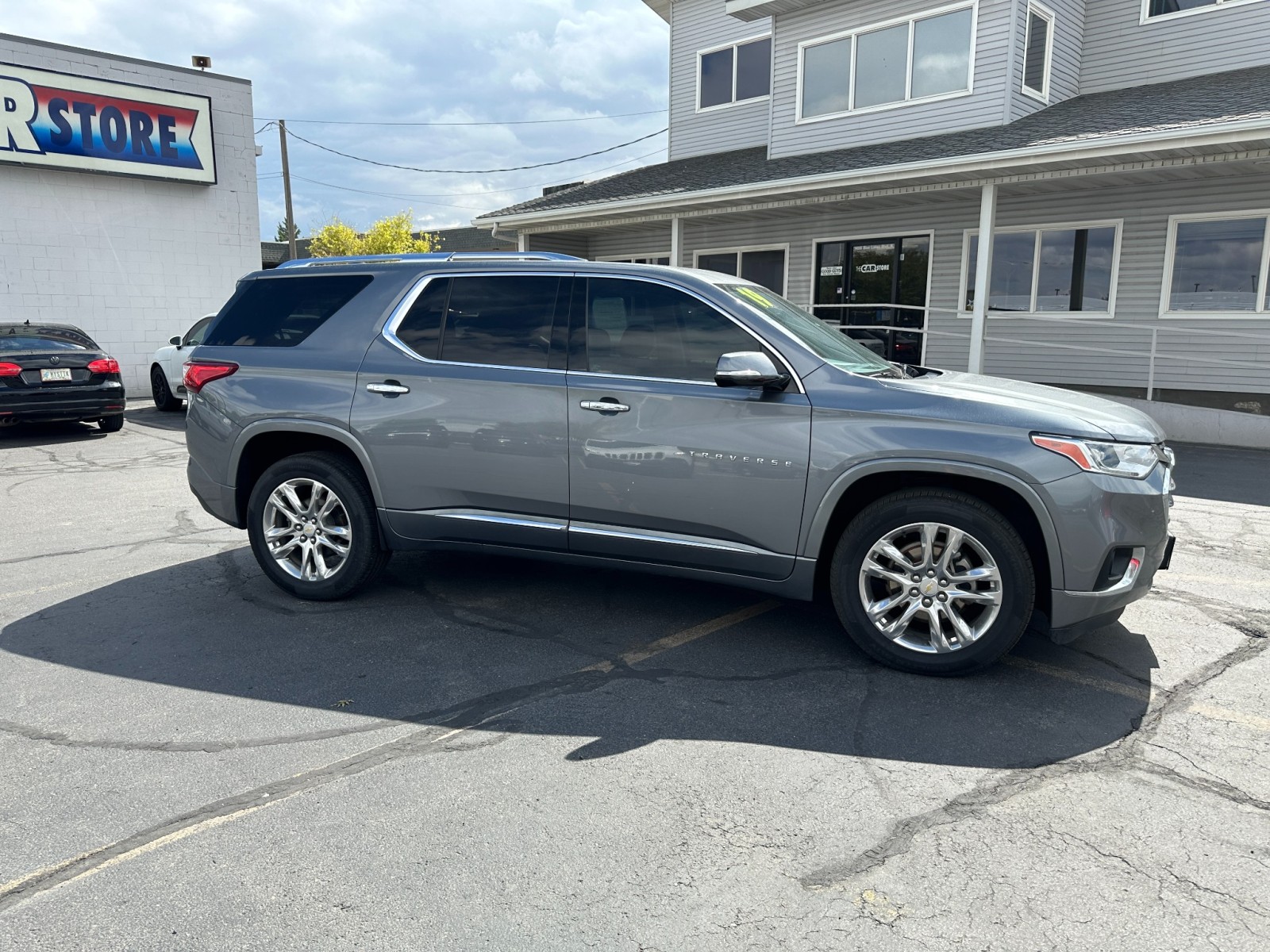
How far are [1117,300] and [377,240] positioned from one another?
42.4 m

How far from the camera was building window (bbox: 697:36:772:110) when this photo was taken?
17766 mm

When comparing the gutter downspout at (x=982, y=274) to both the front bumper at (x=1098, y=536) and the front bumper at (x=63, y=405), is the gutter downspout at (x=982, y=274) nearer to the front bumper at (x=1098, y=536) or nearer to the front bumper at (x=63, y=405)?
the front bumper at (x=1098, y=536)

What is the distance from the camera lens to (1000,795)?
→ 307 cm

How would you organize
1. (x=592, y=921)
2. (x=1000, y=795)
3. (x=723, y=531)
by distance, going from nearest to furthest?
(x=592, y=921), (x=1000, y=795), (x=723, y=531)

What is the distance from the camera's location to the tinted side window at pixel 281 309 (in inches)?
201

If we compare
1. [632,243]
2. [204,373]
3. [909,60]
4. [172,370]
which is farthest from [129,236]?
[909,60]

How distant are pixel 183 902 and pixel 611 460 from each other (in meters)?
2.53

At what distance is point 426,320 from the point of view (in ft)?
16.1

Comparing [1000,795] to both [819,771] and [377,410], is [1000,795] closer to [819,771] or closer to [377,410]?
[819,771]

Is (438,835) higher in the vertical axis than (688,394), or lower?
lower

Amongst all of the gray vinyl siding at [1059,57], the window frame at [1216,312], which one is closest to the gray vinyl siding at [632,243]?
the gray vinyl siding at [1059,57]

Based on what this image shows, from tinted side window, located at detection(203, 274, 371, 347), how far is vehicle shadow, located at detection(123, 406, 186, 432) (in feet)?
27.5

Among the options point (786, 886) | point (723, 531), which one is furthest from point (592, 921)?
point (723, 531)

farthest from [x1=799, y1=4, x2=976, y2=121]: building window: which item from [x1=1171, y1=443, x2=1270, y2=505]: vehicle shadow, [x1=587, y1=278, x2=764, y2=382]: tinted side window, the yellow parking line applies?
the yellow parking line
